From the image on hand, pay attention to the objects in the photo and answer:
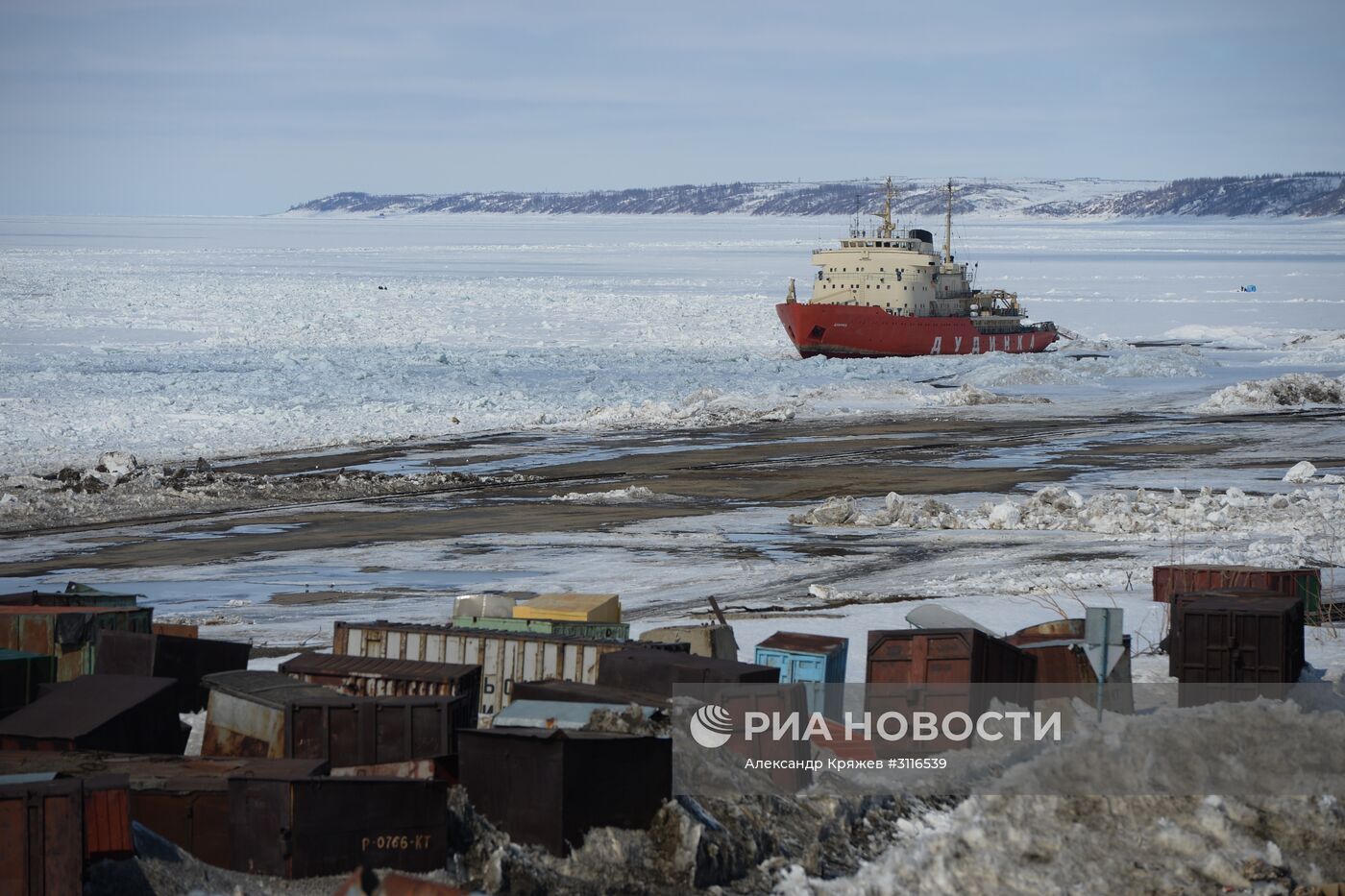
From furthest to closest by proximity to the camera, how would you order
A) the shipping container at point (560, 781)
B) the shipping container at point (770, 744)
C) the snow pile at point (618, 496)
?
the snow pile at point (618, 496), the shipping container at point (770, 744), the shipping container at point (560, 781)

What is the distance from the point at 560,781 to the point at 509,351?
4412 centimetres

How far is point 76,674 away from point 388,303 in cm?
5908

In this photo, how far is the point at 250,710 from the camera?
9.91 meters

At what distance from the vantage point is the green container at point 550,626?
42.2ft

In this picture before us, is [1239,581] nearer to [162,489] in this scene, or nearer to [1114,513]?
[1114,513]

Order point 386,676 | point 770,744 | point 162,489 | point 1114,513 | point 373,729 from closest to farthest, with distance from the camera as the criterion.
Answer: point 373,729 < point 770,744 < point 386,676 < point 1114,513 < point 162,489

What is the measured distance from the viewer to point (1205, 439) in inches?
1293

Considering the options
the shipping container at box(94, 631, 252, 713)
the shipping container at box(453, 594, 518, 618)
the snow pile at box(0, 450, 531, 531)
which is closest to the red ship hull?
the snow pile at box(0, 450, 531, 531)

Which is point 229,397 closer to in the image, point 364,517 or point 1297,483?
point 364,517

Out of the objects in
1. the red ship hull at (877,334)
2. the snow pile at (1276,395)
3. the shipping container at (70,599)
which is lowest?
the shipping container at (70,599)

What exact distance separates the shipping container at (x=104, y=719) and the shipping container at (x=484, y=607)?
3710 mm

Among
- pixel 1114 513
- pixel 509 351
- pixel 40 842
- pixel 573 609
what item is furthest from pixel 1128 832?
pixel 509 351

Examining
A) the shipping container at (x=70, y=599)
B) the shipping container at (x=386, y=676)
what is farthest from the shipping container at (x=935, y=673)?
the shipping container at (x=70, y=599)

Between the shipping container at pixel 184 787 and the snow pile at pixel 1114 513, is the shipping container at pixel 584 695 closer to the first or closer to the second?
the shipping container at pixel 184 787
